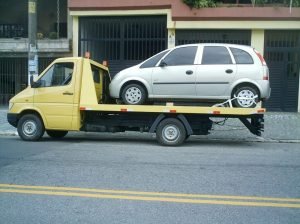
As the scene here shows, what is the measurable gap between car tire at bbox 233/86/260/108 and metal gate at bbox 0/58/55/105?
12.7 metres

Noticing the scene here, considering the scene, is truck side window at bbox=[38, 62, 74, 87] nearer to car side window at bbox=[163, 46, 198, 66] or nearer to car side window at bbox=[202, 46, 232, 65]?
car side window at bbox=[163, 46, 198, 66]

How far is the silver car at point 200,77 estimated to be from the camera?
374 inches

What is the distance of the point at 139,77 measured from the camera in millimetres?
9984

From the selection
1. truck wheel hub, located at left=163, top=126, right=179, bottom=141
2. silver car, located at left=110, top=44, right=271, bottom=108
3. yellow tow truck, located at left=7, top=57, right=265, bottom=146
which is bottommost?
truck wheel hub, located at left=163, top=126, right=179, bottom=141

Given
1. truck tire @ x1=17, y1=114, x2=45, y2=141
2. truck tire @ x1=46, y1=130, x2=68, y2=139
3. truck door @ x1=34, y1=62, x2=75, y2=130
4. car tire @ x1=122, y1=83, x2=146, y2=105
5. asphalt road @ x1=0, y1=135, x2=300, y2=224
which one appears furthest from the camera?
truck tire @ x1=46, y1=130, x2=68, y2=139

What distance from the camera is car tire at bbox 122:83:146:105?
1007 centimetres

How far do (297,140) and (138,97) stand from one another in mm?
4874

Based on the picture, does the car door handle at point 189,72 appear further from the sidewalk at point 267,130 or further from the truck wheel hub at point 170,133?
the sidewalk at point 267,130

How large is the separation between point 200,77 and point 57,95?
370 cm

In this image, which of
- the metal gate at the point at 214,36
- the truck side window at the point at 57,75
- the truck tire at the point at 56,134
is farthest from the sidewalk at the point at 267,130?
the metal gate at the point at 214,36

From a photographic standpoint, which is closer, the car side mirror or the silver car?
the silver car

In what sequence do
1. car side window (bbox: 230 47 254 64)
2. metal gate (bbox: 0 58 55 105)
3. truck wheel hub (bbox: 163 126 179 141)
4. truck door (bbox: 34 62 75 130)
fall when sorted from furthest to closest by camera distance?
metal gate (bbox: 0 58 55 105)
truck door (bbox: 34 62 75 130)
truck wheel hub (bbox: 163 126 179 141)
car side window (bbox: 230 47 254 64)

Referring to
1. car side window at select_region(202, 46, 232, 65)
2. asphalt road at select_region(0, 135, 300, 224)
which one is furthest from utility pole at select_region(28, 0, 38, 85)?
car side window at select_region(202, 46, 232, 65)

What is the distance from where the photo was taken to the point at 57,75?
10.5 m
